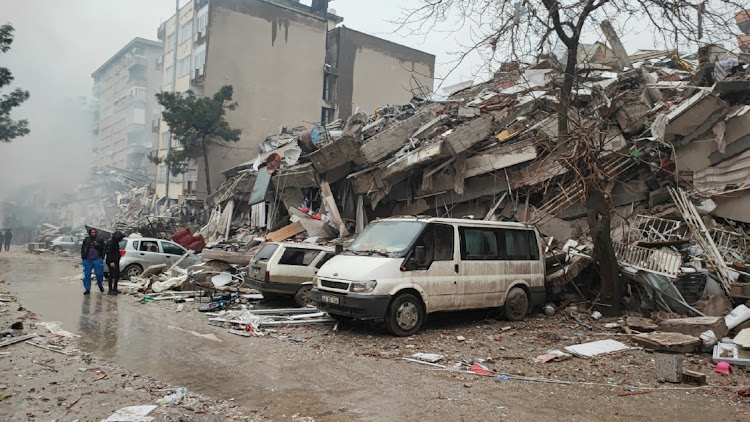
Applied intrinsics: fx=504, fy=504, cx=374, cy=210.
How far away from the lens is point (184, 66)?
36.2 metres

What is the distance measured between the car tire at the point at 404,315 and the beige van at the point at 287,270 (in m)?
2.94

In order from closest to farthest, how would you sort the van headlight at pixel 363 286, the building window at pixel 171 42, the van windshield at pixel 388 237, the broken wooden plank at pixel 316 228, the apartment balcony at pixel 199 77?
the van headlight at pixel 363 286 < the van windshield at pixel 388 237 < the broken wooden plank at pixel 316 228 < the apartment balcony at pixel 199 77 < the building window at pixel 171 42

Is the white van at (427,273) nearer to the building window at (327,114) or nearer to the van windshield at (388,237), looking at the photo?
the van windshield at (388,237)

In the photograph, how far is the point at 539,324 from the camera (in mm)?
9156

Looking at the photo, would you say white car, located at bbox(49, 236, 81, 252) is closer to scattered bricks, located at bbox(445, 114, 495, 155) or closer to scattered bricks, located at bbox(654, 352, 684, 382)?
scattered bricks, located at bbox(445, 114, 495, 155)

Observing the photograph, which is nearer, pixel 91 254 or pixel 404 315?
pixel 404 315

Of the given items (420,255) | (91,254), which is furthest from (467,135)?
(91,254)

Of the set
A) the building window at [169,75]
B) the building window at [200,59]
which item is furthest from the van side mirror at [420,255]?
the building window at [169,75]

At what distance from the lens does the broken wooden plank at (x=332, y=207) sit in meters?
15.3

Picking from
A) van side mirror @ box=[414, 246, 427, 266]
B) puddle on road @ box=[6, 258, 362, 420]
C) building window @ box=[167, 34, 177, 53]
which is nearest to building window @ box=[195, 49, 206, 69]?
building window @ box=[167, 34, 177, 53]

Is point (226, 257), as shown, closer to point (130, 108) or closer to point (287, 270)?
point (287, 270)

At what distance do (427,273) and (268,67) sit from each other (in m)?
30.6

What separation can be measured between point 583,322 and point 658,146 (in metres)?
4.92

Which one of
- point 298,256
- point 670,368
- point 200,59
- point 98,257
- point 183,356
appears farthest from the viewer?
point 200,59
